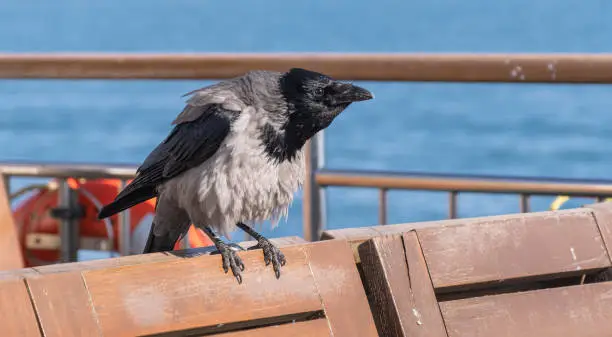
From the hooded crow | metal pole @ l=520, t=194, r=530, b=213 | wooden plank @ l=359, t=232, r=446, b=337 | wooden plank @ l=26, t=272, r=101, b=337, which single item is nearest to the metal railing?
metal pole @ l=520, t=194, r=530, b=213

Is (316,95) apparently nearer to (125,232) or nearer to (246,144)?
(246,144)

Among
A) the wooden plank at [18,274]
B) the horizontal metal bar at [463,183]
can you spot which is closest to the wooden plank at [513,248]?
the wooden plank at [18,274]

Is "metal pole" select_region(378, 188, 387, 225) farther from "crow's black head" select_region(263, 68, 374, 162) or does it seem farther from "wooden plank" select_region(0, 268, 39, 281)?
"wooden plank" select_region(0, 268, 39, 281)

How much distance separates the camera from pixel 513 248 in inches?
91.4

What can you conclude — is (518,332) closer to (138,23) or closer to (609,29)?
(609,29)

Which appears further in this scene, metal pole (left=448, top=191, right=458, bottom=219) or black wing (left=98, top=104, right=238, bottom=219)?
metal pole (left=448, top=191, right=458, bottom=219)

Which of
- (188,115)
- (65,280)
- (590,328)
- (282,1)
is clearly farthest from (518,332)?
(282,1)

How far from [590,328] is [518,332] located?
0.54 feet

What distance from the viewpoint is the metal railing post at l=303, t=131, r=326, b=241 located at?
12.8 feet

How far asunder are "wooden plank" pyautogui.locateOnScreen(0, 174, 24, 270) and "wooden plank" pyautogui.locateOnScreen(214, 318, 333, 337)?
123 cm

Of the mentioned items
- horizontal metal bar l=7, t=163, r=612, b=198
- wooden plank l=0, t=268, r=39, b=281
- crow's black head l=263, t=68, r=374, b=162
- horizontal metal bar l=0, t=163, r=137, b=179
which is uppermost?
crow's black head l=263, t=68, r=374, b=162

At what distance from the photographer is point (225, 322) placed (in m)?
2.07

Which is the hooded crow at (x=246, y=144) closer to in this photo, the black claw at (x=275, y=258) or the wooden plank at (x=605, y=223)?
the black claw at (x=275, y=258)

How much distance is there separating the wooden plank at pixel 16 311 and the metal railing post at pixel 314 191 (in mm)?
2041
